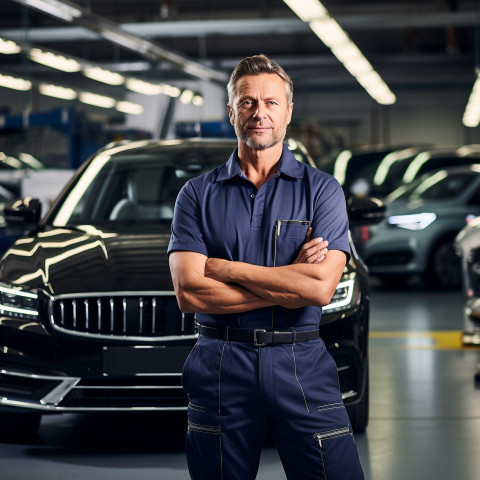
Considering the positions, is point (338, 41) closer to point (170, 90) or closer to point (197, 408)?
point (170, 90)

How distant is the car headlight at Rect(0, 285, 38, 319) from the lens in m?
5.02

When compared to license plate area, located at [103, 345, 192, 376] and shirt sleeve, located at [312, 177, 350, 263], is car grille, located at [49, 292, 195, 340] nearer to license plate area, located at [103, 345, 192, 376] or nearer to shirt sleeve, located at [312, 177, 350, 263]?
license plate area, located at [103, 345, 192, 376]

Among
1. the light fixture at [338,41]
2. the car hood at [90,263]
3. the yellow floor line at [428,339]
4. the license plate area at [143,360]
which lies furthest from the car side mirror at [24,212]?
the light fixture at [338,41]

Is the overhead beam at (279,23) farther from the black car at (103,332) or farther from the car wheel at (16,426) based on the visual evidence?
the car wheel at (16,426)

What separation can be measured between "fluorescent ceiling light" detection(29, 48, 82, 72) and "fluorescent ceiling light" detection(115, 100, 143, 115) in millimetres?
7042

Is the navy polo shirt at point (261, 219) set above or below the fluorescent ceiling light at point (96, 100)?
below

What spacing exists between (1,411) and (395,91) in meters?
29.4

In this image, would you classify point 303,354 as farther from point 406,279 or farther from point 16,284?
point 406,279

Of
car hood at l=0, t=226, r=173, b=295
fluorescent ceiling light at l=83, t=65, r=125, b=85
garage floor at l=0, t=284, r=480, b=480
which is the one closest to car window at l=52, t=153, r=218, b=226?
car hood at l=0, t=226, r=173, b=295

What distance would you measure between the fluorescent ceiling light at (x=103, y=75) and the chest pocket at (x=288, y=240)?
16453mm

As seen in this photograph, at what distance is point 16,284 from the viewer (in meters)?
5.14

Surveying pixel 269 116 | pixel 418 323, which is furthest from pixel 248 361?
pixel 418 323

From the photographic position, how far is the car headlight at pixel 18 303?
16.5ft

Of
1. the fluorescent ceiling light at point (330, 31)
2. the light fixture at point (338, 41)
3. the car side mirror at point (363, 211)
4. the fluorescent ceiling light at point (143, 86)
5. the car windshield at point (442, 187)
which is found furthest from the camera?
the fluorescent ceiling light at point (143, 86)
